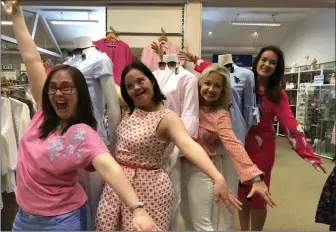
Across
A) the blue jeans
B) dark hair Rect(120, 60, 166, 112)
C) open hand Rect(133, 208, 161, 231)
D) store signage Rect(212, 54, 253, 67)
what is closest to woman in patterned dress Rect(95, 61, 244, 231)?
dark hair Rect(120, 60, 166, 112)

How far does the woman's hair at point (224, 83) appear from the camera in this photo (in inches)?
45.3

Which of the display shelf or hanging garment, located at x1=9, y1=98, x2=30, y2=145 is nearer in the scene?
hanging garment, located at x1=9, y1=98, x2=30, y2=145

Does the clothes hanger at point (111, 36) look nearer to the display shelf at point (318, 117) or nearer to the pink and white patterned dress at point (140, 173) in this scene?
the pink and white patterned dress at point (140, 173)

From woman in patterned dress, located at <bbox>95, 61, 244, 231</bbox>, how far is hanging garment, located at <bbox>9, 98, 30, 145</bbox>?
80cm

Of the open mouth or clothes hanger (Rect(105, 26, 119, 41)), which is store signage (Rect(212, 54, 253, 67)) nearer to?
clothes hanger (Rect(105, 26, 119, 41))

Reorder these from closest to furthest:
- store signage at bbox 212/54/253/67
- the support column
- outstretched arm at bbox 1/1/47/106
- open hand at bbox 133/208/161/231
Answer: open hand at bbox 133/208/161/231 → outstretched arm at bbox 1/1/47/106 → the support column → store signage at bbox 212/54/253/67

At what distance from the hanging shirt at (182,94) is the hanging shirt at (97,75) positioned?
0.25 meters

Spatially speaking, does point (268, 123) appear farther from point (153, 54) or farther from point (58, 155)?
point (58, 155)

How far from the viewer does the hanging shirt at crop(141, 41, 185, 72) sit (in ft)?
4.28

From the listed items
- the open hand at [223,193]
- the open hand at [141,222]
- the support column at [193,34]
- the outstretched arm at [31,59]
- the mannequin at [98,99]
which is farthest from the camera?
the support column at [193,34]

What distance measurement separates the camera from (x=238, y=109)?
50.8 inches

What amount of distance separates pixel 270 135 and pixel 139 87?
32.0 inches

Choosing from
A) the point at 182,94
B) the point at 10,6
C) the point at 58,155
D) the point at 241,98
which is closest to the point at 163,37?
the point at 182,94

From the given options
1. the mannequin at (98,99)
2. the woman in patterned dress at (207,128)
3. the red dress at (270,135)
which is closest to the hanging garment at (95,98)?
the mannequin at (98,99)
